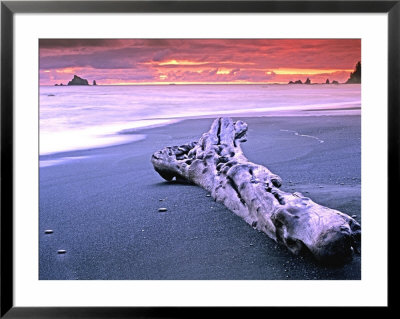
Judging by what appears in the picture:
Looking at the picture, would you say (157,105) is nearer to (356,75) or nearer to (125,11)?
(125,11)

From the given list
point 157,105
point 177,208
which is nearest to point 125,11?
point 157,105

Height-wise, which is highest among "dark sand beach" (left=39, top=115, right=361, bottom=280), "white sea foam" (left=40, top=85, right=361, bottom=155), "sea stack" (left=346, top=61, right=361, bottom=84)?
"sea stack" (left=346, top=61, right=361, bottom=84)

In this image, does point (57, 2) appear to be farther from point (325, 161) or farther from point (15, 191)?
point (325, 161)

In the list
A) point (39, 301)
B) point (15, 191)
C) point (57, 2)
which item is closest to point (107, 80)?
point (57, 2)

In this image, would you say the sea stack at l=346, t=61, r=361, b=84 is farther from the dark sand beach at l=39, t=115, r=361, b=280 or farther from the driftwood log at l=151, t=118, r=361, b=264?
the driftwood log at l=151, t=118, r=361, b=264

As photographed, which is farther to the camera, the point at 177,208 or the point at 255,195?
the point at 177,208

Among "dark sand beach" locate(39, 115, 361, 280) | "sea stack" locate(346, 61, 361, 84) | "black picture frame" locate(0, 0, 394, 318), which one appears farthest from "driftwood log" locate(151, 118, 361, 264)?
"sea stack" locate(346, 61, 361, 84)

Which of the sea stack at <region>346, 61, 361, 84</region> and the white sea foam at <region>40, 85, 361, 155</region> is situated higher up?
the sea stack at <region>346, 61, 361, 84</region>
